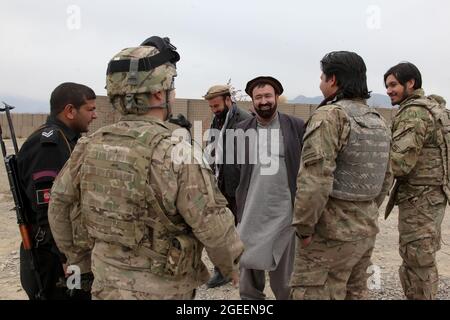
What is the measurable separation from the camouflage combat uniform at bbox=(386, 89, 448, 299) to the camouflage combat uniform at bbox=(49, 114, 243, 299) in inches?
72.5

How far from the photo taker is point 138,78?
5.77ft

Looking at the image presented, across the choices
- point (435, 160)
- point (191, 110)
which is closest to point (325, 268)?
point (435, 160)

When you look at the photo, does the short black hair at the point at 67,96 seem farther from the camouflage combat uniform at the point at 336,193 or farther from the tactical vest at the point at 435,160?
the tactical vest at the point at 435,160

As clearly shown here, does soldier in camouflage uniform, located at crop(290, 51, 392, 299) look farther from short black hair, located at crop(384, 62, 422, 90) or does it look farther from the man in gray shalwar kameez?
short black hair, located at crop(384, 62, 422, 90)

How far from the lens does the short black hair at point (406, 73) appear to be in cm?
314

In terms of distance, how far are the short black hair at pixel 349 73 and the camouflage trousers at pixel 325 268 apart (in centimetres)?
86

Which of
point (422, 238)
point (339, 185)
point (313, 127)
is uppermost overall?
point (313, 127)

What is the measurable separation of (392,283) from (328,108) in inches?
99.7

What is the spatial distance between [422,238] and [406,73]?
1.26m

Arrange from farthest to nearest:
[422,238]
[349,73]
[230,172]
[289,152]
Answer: [230,172], [422,238], [289,152], [349,73]

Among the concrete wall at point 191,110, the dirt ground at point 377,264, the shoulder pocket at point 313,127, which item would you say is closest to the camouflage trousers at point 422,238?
the dirt ground at point 377,264

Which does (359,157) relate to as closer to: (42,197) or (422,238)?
(422,238)

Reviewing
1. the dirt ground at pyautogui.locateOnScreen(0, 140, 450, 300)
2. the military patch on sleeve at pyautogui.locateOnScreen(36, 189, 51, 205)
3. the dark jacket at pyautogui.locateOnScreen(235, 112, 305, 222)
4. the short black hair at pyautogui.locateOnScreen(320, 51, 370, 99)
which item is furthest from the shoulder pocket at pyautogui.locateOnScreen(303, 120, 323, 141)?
the dirt ground at pyautogui.locateOnScreen(0, 140, 450, 300)
